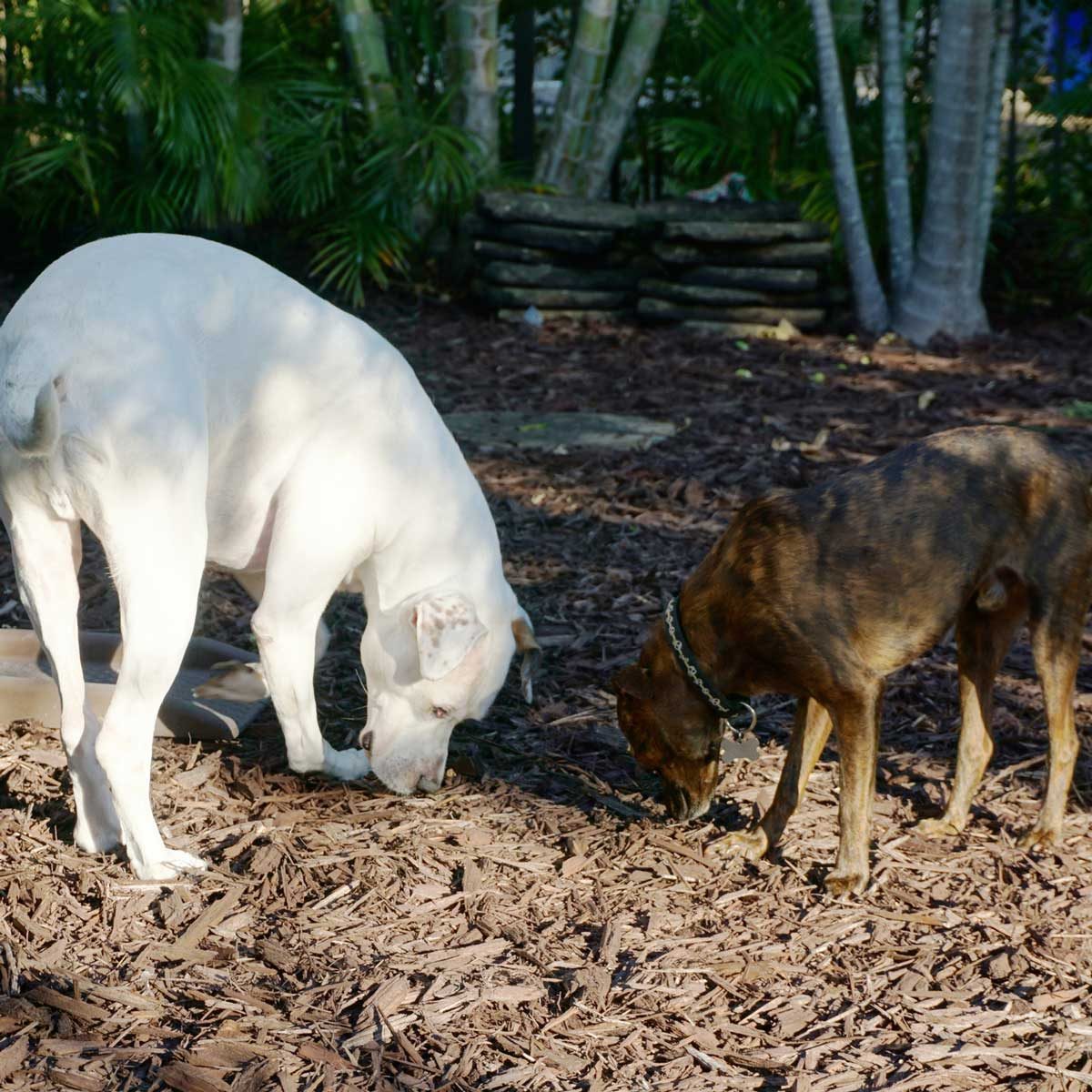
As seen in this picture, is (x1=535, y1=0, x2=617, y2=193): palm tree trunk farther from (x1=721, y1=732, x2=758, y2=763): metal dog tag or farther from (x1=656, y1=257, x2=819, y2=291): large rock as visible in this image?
(x1=721, y1=732, x2=758, y2=763): metal dog tag

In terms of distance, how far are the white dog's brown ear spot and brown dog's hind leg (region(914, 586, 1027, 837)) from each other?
4.20 ft

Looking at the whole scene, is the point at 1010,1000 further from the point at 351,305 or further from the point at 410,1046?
the point at 351,305

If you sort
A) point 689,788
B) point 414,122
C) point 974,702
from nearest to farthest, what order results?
1. point 689,788
2. point 974,702
3. point 414,122

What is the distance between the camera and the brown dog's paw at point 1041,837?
4.02m

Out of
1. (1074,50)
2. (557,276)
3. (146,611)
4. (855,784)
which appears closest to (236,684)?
(146,611)

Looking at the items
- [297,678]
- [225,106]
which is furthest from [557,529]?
[225,106]

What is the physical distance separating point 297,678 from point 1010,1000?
7.05 ft

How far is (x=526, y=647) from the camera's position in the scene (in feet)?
14.1

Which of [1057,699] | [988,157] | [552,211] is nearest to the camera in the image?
[1057,699]

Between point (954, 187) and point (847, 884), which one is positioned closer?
point (847, 884)

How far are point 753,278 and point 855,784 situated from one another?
7.54 m

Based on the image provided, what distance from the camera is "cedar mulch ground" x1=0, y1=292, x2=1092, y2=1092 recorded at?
3051 millimetres

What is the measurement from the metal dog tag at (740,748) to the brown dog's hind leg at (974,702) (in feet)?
→ 1.78

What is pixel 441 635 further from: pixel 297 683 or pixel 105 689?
pixel 105 689
